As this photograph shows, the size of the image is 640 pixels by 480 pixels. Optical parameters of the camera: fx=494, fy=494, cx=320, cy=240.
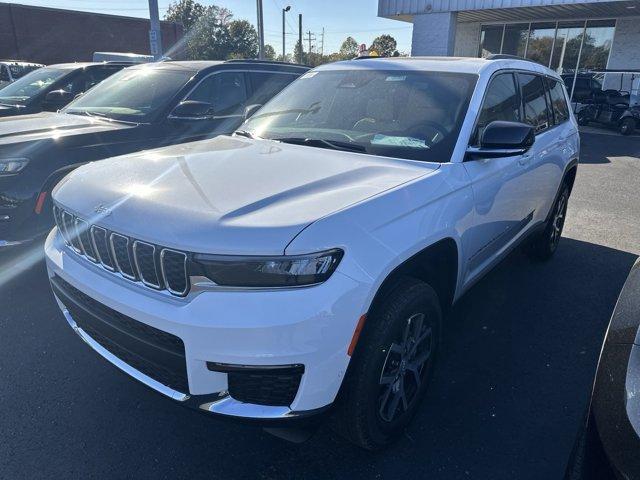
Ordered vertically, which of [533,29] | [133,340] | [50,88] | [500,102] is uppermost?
[533,29]

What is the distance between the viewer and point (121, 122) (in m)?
4.89

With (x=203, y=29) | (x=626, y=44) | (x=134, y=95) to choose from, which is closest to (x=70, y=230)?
(x=134, y=95)

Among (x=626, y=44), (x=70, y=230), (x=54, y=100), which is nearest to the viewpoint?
(x=70, y=230)

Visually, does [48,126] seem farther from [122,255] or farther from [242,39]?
[242,39]

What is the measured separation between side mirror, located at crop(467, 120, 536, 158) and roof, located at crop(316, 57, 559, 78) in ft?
1.89

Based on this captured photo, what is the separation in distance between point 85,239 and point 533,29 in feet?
79.9

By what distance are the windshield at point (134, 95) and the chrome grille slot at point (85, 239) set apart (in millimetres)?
2728

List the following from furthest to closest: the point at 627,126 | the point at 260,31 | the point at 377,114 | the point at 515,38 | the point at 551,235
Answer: the point at 515,38 < the point at 260,31 < the point at 627,126 < the point at 551,235 < the point at 377,114

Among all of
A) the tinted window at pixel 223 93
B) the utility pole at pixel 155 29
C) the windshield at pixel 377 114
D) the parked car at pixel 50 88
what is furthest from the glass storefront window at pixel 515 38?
the windshield at pixel 377 114

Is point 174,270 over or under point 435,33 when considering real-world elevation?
under

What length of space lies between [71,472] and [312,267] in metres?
1.55

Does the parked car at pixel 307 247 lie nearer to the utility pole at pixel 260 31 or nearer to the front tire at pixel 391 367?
the front tire at pixel 391 367

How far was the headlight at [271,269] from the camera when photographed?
1843mm

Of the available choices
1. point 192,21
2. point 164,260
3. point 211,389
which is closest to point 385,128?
point 164,260
